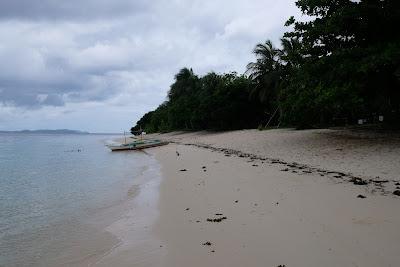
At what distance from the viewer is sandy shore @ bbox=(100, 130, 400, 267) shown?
514 centimetres

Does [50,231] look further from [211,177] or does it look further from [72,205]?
[211,177]

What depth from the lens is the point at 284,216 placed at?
23.0ft

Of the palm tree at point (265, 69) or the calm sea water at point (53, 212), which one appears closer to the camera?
the calm sea water at point (53, 212)

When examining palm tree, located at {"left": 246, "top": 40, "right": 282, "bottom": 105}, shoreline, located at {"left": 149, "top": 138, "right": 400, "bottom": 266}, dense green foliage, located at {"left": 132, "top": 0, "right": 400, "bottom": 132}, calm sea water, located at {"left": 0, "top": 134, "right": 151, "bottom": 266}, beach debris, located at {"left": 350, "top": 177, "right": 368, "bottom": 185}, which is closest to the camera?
shoreline, located at {"left": 149, "top": 138, "right": 400, "bottom": 266}

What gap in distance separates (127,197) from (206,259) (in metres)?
6.78

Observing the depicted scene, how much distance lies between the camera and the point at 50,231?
8195 millimetres

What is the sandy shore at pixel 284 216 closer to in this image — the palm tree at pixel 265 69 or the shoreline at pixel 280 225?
the shoreline at pixel 280 225

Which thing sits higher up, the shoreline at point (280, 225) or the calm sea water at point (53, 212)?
the shoreline at point (280, 225)

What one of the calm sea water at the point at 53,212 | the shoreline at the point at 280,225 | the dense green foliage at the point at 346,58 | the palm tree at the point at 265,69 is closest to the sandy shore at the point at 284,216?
the shoreline at the point at 280,225

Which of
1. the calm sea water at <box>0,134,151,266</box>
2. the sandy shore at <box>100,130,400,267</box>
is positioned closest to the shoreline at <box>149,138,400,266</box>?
the sandy shore at <box>100,130,400,267</box>

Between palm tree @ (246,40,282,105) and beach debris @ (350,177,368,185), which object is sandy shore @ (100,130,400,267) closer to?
beach debris @ (350,177,368,185)

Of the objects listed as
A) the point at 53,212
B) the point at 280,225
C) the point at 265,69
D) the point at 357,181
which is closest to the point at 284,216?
the point at 280,225

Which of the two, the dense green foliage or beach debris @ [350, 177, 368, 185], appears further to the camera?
the dense green foliage

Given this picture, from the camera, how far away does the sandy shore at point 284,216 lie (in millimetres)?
5138
